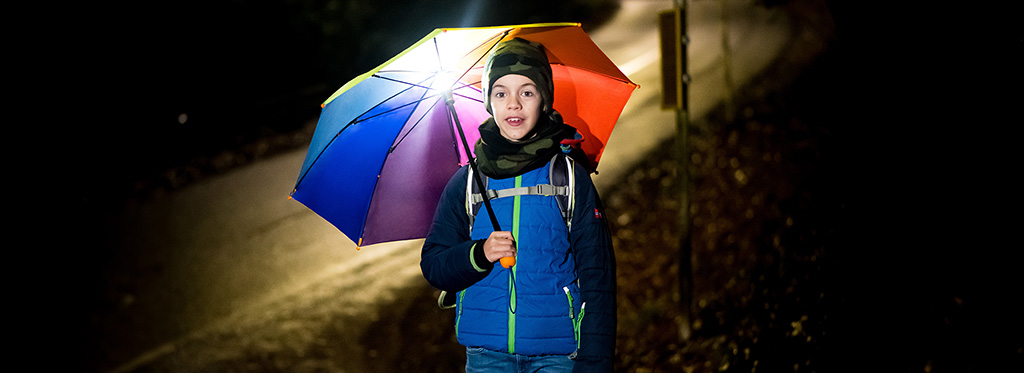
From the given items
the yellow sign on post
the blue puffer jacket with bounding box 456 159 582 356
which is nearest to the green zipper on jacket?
Result: the blue puffer jacket with bounding box 456 159 582 356

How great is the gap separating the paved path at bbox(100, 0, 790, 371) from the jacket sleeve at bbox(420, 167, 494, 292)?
3573 millimetres

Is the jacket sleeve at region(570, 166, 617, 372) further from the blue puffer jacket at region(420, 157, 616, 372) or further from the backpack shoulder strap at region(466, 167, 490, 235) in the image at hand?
the backpack shoulder strap at region(466, 167, 490, 235)

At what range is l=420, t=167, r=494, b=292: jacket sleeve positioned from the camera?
2201mm

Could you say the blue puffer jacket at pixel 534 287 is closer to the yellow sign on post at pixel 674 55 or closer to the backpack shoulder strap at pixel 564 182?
the backpack shoulder strap at pixel 564 182

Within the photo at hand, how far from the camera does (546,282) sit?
7.25 ft

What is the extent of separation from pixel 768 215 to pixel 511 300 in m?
5.18

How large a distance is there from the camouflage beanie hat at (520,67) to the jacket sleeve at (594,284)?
0.40 metres

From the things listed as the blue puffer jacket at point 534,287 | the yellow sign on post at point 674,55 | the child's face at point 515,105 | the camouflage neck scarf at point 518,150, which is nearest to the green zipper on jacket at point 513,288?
the blue puffer jacket at point 534,287

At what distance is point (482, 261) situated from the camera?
2.17 metres

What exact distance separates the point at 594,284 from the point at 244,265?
616cm

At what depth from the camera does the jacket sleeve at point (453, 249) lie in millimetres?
2201

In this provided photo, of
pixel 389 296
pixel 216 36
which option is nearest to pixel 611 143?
pixel 389 296

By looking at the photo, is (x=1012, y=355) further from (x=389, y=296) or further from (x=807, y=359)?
(x=389, y=296)

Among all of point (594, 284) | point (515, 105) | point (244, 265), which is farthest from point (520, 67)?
point (244, 265)
